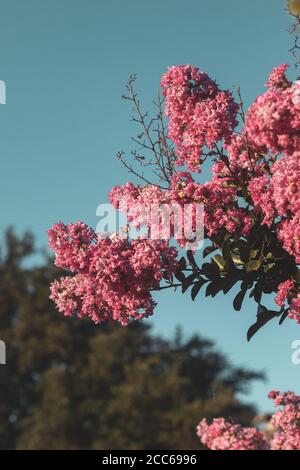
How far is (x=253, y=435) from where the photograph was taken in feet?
15.9

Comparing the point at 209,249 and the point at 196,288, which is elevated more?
the point at 209,249

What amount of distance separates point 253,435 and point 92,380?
26142 millimetres

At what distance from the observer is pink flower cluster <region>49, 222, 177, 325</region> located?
5113 mm

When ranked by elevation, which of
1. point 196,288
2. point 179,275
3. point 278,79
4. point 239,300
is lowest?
point 239,300

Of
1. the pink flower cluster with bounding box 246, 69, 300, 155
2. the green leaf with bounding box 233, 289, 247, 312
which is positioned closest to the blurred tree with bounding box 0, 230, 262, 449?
the green leaf with bounding box 233, 289, 247, 312

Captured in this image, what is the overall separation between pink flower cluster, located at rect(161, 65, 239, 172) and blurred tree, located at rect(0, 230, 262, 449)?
2118 centimetres

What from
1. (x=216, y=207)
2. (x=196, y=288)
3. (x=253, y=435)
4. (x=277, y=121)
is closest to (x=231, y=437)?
(x=253, y=435)

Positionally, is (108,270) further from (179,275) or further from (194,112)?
(194,112)

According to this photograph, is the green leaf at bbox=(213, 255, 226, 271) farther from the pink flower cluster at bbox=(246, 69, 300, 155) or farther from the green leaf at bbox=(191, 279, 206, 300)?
the pink flower cluster at bbox=(246, 69, 300, 155)

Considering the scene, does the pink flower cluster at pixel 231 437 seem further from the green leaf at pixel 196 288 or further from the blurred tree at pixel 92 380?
the blurred tree at pixel 92 380

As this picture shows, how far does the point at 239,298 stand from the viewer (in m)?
5.39

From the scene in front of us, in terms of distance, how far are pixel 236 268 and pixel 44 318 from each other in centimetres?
2771

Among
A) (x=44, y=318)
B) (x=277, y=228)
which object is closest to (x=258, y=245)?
(x=277, y=228)
